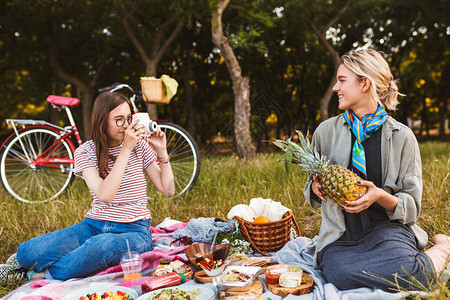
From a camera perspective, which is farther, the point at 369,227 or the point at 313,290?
the point at 369,227

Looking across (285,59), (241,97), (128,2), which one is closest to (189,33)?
(128,2)

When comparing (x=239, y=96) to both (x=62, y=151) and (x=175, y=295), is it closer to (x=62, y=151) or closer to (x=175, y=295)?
(x=62, y=151)

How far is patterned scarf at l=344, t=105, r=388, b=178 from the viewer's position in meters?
2.62

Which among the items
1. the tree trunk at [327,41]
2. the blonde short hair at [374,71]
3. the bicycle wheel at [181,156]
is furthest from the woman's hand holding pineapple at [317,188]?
the tree trunk at [327,41]

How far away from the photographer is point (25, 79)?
50.5 feet

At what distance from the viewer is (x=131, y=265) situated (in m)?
2.86

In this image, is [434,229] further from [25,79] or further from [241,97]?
[25,79]

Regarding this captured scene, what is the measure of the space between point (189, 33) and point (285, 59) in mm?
5558

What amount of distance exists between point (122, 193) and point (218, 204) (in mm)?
1653

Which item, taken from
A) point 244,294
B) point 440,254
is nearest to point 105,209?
point 244,294

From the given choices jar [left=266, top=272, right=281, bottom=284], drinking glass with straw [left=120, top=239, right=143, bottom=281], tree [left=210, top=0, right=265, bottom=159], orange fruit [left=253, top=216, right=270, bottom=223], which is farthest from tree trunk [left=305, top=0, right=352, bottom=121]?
drinking glass with straw [left=120, top=239, right=143, bottom=281]

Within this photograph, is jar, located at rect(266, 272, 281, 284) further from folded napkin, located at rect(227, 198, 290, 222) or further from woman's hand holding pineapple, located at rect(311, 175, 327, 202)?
folded napkin, located at rect(227, 198, 290, 222)

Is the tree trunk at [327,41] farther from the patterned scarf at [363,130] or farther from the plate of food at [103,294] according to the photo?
the plate of food at [103,294]

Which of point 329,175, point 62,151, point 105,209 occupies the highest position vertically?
point 62,151
